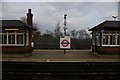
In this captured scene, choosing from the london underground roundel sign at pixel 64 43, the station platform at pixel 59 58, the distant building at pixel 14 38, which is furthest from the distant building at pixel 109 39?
the distant building at pixel 14 38

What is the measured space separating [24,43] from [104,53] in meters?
7.90

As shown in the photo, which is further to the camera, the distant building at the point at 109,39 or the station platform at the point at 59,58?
the distant building at the point at 109,39

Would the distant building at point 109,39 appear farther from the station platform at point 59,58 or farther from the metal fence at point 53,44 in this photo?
the metal fence at point 53,44

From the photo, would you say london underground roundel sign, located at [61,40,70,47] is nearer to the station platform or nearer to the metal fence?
the station platform

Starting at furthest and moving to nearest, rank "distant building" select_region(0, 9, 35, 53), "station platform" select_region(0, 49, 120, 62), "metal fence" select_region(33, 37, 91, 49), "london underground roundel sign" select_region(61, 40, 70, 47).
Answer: "metal fence" select_region(33, 37, 91, 49) → "london underground roundel sign" select_region(61, 40, 70, 47) → "distant building" select_region(0, 9, 35, 53) → "station platform" select_region(0, 49, 120, 62)
